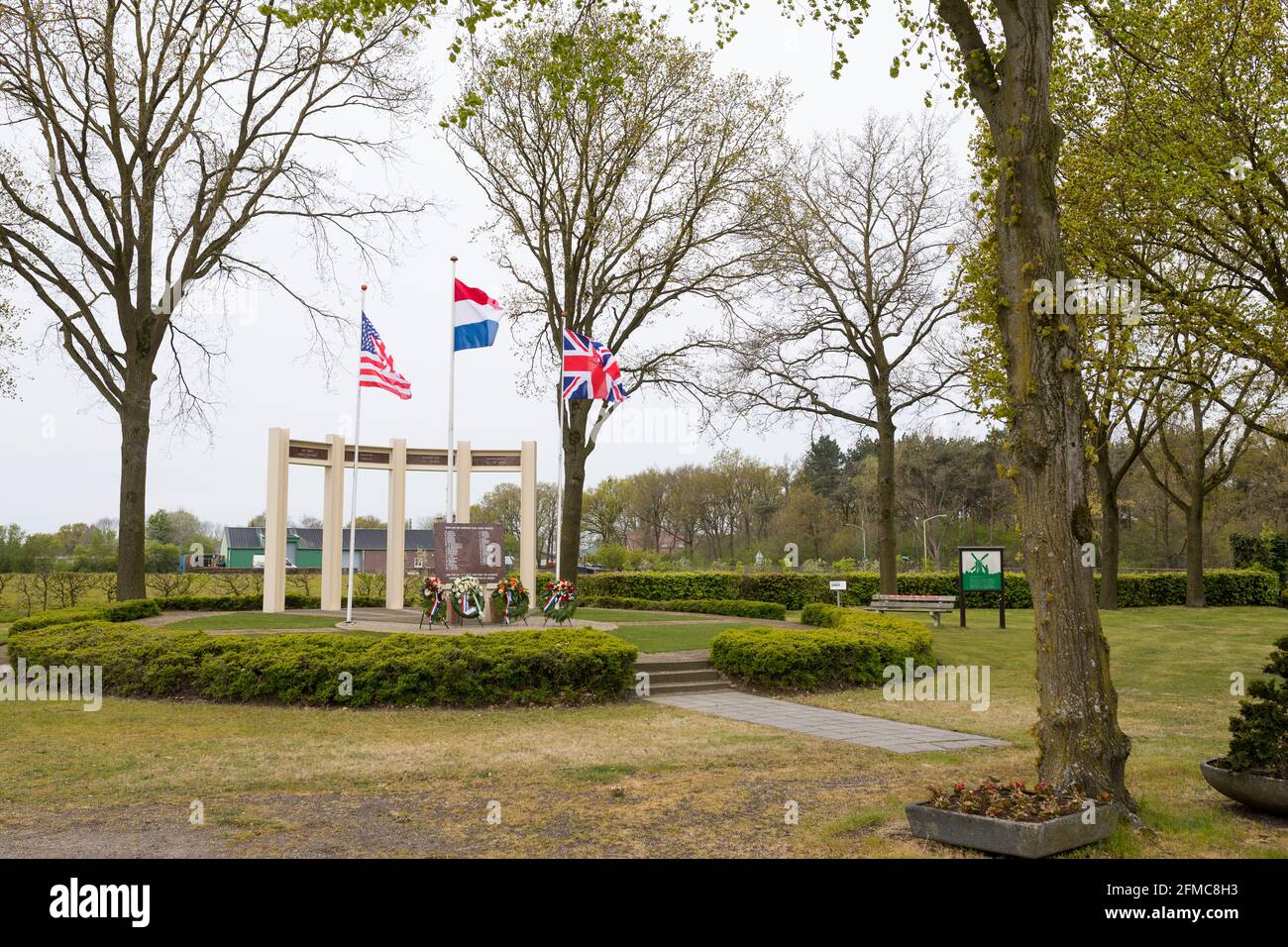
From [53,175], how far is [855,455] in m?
59.9

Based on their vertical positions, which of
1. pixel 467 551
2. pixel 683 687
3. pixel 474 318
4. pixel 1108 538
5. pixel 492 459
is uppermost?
pixel 474 318

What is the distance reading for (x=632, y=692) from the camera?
1325cm

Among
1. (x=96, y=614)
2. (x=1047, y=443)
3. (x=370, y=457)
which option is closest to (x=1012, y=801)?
(x=1047, y=443)

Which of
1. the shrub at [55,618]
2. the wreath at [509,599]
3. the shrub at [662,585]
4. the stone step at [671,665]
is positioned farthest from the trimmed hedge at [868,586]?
the shrub at [55,618]

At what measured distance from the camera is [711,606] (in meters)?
25.8

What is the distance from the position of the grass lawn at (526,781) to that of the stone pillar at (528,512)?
11290 millimetres

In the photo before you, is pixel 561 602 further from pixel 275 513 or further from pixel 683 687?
pixel 275 513

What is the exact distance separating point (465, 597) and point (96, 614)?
714 cm

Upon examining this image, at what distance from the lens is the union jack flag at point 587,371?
19797 mm

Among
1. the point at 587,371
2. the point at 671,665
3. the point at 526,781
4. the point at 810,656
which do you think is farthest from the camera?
the point at 587,371

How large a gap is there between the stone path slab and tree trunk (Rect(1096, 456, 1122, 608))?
738 inches

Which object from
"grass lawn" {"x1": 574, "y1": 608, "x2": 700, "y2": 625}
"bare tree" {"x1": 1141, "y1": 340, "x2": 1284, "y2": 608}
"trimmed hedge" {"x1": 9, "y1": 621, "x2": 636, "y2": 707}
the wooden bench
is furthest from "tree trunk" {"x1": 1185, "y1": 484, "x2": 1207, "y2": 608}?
"trimmed hedge" {"x1": 9, "y1": 621, "x2": 636, "y2": 707}
